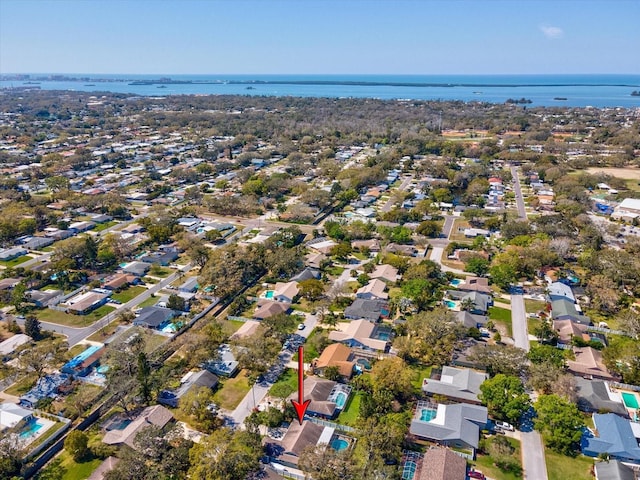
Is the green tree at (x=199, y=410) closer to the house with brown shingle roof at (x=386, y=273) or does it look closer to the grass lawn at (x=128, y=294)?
the grass lawn at (x=128, y=294)

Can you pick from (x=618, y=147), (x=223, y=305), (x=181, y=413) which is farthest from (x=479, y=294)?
(x=618, y=147)

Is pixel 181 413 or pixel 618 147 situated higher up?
pixel 618 147

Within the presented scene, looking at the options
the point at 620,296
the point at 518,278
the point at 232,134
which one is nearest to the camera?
the point at 620,296

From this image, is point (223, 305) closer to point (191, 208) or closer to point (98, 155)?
point (191, 208)

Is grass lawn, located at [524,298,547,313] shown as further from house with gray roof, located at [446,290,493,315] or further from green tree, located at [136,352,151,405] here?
green tree, located at [136,352,151,405]

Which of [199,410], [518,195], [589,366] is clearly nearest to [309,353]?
[199,410]

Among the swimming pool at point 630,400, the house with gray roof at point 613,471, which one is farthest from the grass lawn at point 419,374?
the swimming pool at point 630,400

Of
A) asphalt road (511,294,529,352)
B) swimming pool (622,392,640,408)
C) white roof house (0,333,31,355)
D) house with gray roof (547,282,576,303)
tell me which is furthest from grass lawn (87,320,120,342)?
house with gray roof (547,282,576,303)
